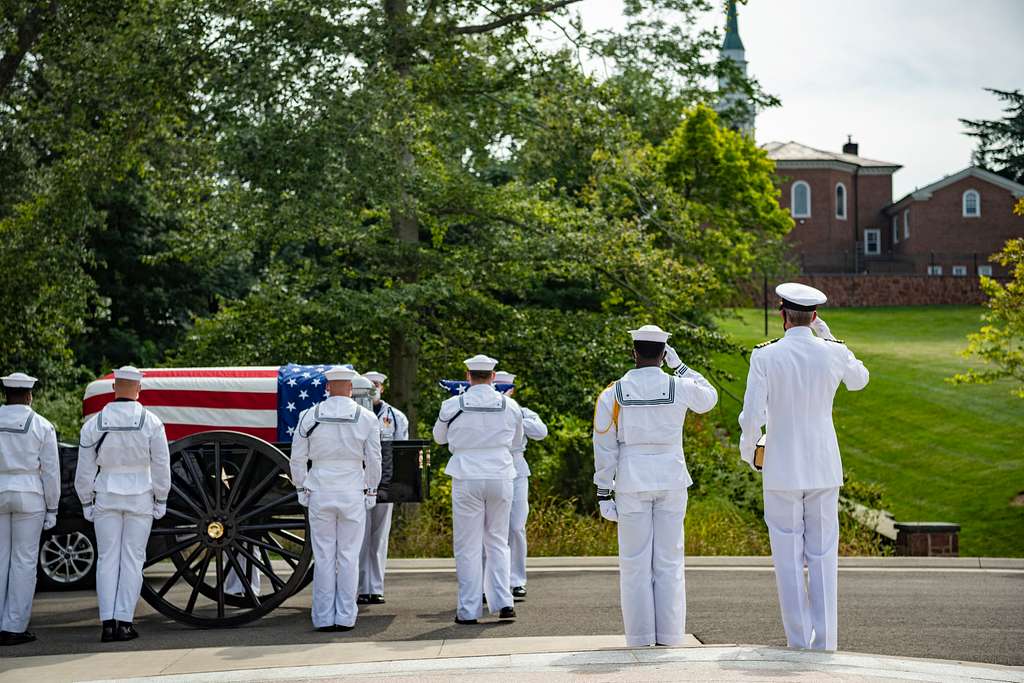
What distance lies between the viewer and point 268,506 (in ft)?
31.7

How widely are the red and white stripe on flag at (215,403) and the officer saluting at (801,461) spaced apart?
468 cm

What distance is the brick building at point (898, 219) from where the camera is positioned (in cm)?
6606

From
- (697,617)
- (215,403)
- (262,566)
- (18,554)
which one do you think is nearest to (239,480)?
(262,566)

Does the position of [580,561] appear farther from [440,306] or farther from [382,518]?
[440,306]

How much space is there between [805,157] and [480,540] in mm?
61278

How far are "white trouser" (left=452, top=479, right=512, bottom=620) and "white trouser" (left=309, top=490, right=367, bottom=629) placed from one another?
0.82 meters

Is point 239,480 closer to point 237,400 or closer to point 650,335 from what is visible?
point 237,400

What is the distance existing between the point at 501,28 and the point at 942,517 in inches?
518

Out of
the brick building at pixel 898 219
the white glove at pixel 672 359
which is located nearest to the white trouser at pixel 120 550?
the white glove at pixel 672 359

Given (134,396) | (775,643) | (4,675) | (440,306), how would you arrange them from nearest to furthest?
(4,675) → (775,643) → (134,396) → (440,306)

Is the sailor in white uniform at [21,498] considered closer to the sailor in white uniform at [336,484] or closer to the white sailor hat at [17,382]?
the white sailor hat at [17,382]

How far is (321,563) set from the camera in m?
9.50

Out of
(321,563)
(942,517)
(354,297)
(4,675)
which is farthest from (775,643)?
(942,517)

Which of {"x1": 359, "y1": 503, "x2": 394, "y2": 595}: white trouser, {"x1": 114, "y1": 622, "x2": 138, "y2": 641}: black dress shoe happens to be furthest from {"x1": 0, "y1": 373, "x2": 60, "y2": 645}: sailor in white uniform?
{"x1": 359, "y1": 503, "x2": 394, "y2": 595}: white trouser
